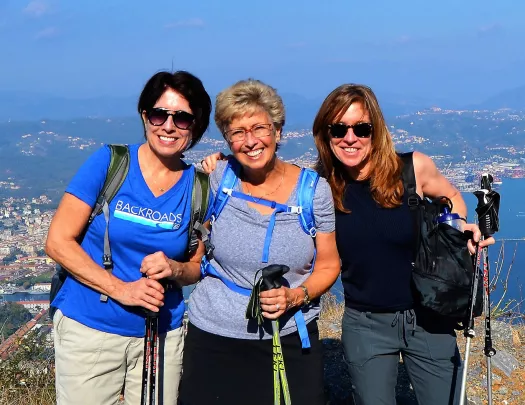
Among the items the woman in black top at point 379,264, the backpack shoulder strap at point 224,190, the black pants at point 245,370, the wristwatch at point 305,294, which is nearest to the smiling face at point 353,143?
the woman in black top at point 379,264

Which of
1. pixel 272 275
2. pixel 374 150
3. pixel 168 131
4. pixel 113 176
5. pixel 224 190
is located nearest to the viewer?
pixel 272 275

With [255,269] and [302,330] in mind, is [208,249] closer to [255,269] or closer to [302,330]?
[255,269]

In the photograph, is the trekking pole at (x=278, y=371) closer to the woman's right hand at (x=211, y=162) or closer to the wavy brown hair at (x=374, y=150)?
the wavy brown hair at (x=374, y=150)

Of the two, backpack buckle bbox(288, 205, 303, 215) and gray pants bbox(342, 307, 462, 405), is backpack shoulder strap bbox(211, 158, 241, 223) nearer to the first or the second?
backpack buckle bbox(288, 205, 303, 215)

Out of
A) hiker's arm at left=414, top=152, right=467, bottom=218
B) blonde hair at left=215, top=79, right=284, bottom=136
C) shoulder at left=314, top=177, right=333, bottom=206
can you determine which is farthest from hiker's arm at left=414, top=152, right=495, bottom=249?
blonde hair at left=215, top=79, right=284, bottom=136

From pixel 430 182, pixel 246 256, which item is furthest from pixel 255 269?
pixel 430 182

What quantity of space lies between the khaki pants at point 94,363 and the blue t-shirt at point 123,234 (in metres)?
0.06

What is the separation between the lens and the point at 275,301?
9.10 ft

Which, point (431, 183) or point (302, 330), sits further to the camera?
point (431, 183)

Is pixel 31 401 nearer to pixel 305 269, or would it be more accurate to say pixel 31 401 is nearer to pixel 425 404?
pixel 305 269

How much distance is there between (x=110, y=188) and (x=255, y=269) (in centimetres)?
87

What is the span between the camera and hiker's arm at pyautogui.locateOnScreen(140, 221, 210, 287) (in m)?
2.80

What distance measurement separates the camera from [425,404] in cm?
312

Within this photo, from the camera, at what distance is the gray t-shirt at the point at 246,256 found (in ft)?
9.61
